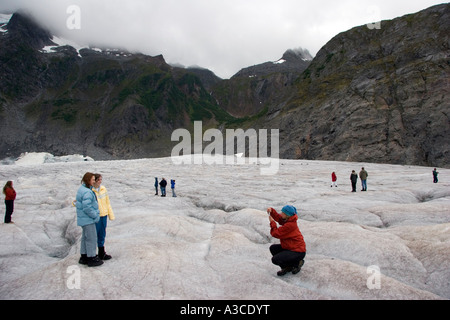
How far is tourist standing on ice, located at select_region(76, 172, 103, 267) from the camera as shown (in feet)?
29.5

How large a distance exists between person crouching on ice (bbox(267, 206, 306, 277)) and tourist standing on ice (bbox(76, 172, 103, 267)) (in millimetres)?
5446

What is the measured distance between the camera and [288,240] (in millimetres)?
8891

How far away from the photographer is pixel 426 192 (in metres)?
24.7

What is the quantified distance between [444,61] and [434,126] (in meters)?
21.7

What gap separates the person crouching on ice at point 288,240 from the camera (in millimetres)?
8688

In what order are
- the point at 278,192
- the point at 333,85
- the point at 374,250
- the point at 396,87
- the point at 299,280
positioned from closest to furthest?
the point at 299,280 < the point at 374,250 < the point at 278,192 < the point at 396,87 < the point at 333,85

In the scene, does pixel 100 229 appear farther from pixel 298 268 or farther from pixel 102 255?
pixel 298 268

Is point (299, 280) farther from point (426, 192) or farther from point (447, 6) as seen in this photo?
point (447, 6)

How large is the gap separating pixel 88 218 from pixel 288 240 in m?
6.22

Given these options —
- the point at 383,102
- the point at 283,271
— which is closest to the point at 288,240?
the point at 283,271

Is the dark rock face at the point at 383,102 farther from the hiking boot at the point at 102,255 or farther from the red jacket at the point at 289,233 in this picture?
the hiking boot at the point at 102,255

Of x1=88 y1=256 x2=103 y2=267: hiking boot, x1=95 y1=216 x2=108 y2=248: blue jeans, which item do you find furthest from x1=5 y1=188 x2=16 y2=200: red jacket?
x1=88 y1=256 x2=103 y2=267: hiking boot
